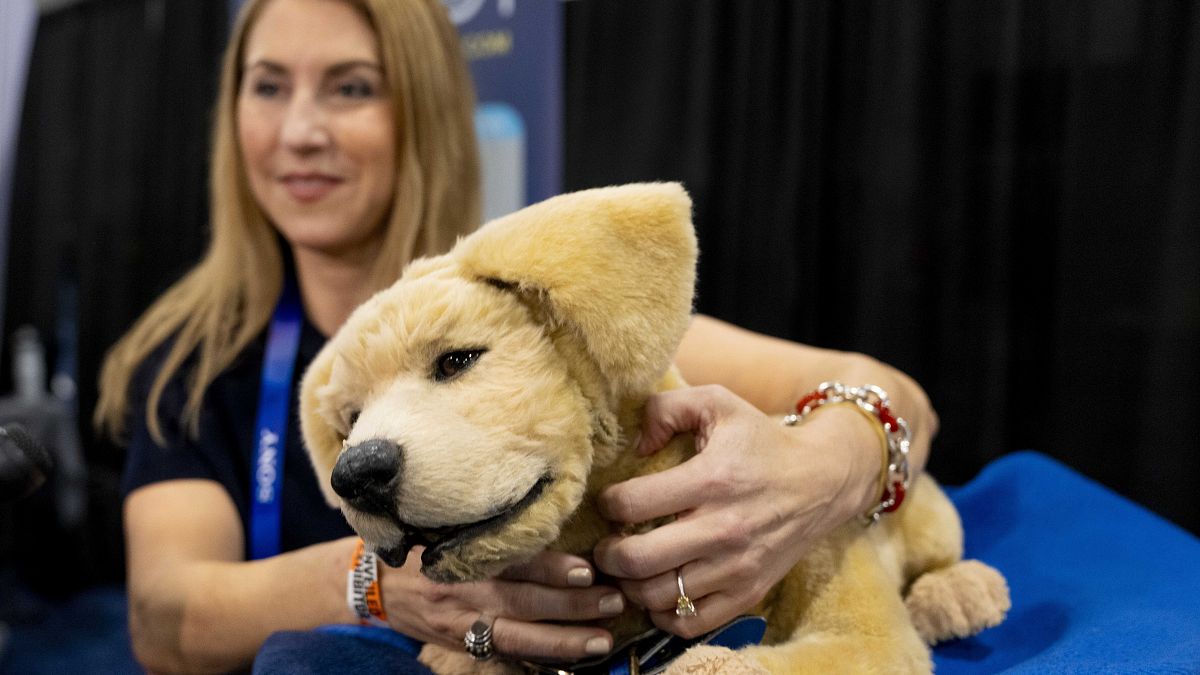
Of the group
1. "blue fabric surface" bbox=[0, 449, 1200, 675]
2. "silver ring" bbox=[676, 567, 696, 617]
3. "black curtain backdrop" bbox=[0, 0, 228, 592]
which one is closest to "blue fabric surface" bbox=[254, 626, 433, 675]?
"blue fabric surface" bbox=[0, 449, 1200, 675]

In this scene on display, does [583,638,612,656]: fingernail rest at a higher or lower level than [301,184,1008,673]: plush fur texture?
lower

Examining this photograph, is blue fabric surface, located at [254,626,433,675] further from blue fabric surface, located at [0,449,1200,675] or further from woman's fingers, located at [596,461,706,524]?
woman's fingers, located at [596,461,706,524]

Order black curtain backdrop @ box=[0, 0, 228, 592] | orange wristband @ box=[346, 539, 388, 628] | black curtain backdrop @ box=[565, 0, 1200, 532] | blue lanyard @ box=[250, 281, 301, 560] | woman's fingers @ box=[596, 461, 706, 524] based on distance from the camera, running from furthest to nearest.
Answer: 1. black curtain backdrop @ box=[0, 0, 228, 592]
2. black curtain backdrop @ box=[565, 0, 1200, 532]
3. blue lanyard @ box=[250, 281, 301, 560]
4. orange wristband @ box=[346, 539, 388, 628]
5. woman's fingers @ box=[596, 461, 706, 524]

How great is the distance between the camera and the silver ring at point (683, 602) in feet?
2.05

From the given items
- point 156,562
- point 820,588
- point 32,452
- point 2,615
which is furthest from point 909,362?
point 2,615

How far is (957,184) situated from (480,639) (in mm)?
1403

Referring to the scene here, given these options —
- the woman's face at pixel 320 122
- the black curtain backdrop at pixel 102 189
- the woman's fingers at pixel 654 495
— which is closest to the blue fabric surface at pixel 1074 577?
the woman's fingers at pixel 654 495

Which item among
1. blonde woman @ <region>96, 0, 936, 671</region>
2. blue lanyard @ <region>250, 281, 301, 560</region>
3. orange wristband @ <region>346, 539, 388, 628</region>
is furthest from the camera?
blue lanyard @ <region>250, 281, 301, 560</region>

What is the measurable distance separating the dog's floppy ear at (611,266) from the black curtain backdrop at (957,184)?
0.62 metres

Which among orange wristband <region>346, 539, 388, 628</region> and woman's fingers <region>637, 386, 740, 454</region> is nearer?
woman's fingers <region>637, 386, 740, 454</region>

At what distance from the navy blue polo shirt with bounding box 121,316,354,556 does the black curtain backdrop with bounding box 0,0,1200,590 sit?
0.61 metres

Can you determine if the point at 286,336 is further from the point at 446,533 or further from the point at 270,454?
the point at 446,533

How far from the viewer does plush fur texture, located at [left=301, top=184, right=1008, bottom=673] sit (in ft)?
1.72

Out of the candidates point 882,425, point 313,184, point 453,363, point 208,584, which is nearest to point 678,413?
point 453,363
